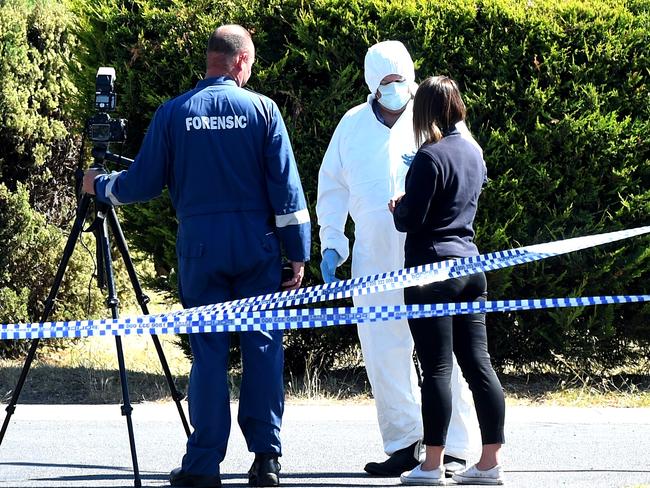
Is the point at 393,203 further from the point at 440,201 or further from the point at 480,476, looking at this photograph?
the point at 480,476

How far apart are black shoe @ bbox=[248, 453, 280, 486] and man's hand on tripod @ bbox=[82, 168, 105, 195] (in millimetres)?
1398

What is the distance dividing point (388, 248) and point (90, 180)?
4.68 ft

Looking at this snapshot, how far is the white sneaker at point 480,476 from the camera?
5152mm

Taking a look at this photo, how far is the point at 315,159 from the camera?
25.1 ft

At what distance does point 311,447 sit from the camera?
243 inches

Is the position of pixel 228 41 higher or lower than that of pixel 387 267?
higher

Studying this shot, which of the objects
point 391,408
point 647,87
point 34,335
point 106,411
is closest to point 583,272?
point 647,87

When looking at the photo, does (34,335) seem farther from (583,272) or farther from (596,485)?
(583,272)

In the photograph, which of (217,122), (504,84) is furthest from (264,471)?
(504,84)

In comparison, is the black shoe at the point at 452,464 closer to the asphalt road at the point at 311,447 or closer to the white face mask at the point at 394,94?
the asphalt road at the point at 311,447

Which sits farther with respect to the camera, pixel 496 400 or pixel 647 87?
pixel 647 87

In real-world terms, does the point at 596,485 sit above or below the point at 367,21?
below

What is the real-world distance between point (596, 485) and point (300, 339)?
125 inches

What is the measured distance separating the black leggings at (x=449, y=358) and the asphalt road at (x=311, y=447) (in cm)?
41
